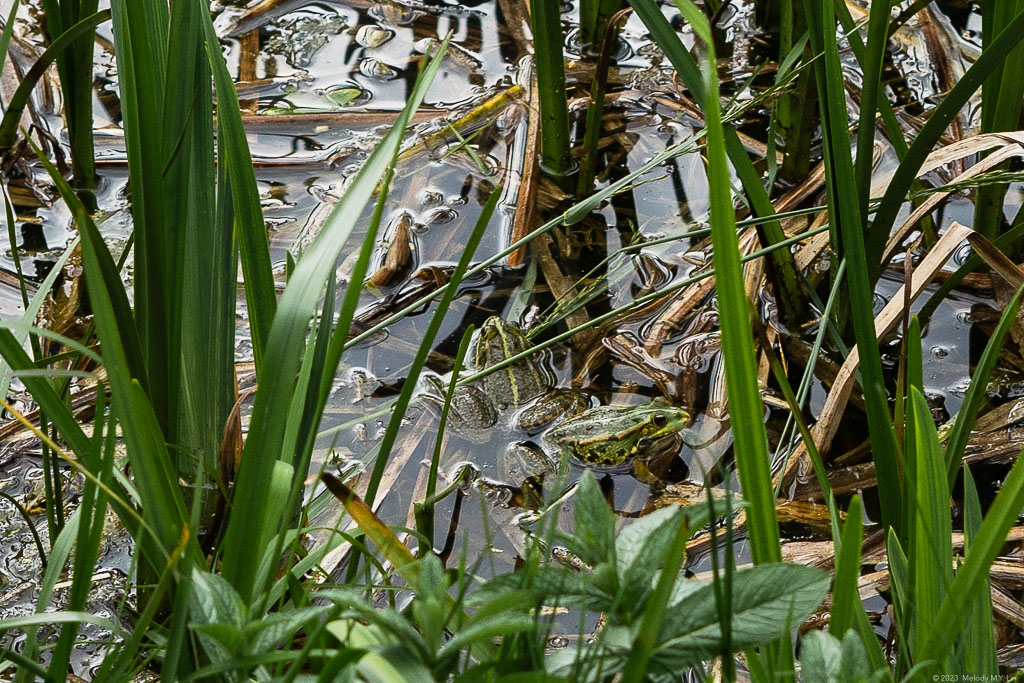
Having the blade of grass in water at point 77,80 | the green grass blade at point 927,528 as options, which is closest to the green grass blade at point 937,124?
the green grass blade at point 927,528

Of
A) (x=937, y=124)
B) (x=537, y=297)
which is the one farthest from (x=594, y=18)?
(x=937, y=124)

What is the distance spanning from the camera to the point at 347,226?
0.96m

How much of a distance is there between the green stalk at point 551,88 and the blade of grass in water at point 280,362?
123 cm

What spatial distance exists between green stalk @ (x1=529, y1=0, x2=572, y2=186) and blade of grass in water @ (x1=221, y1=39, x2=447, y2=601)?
123 centimetres

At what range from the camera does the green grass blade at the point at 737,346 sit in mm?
865

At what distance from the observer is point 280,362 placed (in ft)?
3.12

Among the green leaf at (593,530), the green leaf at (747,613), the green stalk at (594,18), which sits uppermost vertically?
the green stalk at (594,18)

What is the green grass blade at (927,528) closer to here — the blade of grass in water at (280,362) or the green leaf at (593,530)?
the green leaf at (593,530)

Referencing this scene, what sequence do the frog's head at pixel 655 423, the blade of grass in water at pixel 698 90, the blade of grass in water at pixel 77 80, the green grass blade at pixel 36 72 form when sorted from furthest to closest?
the blade of grass in water at pixel 77 80 → the frog's head at pixel 655 423 → the green grass blade at pixel 36 72 → the blade of grass in water at pixel 698 90

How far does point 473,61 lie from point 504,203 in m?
0.67

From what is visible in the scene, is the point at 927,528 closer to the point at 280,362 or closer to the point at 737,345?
the point at 737,345

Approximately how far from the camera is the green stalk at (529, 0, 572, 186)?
2146 mm

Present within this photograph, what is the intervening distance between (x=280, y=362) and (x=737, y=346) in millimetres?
465

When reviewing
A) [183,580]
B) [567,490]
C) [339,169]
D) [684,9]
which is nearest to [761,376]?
[567,490]
